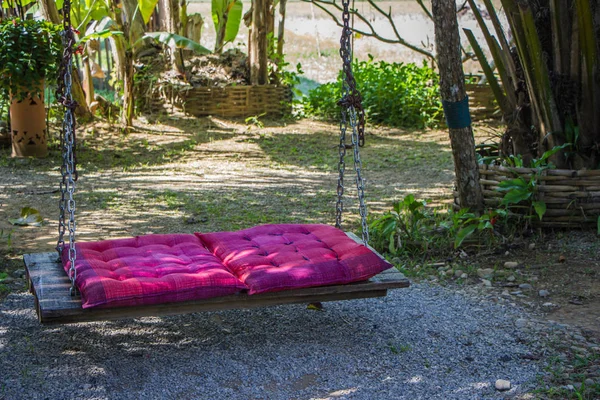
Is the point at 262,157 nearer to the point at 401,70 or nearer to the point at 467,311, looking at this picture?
the point at 401,70

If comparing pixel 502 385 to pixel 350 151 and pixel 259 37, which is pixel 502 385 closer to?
pixel 350 151

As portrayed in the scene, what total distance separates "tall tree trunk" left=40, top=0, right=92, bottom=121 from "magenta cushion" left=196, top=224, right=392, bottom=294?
20.3 ft

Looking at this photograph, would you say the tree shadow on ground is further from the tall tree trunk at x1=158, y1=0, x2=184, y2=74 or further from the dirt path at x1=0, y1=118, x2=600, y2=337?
the tall tree trunk at x1=158, y1=0, x2=184, y2=74

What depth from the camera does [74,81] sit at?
10438mm

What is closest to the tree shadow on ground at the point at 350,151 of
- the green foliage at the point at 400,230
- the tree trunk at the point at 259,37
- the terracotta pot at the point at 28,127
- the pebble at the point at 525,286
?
the tree trunk at the point at 259,37

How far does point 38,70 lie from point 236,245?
5290mm

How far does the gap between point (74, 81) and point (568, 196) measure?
7.31m

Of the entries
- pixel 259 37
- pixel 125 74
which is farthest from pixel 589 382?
pixel 259 37

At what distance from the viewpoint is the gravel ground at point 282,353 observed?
11.3ft

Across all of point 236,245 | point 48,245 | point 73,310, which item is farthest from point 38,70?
point 73,310

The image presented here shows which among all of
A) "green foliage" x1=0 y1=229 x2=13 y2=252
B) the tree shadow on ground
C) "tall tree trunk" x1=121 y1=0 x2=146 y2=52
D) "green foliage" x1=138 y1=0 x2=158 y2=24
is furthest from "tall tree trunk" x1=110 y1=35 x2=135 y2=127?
"green foliage" x1=0 y1=229 x2=13 y2=252

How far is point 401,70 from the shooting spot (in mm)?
12359

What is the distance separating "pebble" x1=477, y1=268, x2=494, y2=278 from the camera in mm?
5016

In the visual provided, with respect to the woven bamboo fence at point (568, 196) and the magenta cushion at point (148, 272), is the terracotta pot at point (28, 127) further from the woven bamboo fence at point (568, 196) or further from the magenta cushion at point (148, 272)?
the woven bamboo fence at point (568, 196)
